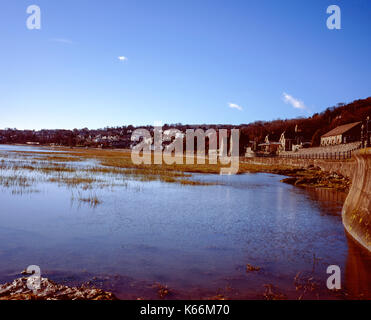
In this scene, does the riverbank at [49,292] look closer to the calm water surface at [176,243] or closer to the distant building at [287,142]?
the calm water surface at [176,243]

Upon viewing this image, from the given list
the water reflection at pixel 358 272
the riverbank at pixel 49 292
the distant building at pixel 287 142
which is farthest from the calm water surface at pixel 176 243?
the distant building at pixel 287 142

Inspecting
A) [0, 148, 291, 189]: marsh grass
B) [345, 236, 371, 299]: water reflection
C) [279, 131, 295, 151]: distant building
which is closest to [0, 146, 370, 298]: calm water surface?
[345, 236, 371, 299]: water reflection

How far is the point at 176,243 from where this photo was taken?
11.1 m

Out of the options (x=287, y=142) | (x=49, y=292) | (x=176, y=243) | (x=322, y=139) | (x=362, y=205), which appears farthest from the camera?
(x=287, y=142)

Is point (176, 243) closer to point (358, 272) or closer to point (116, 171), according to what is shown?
point (358, 272)

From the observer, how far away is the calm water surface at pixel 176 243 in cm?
802

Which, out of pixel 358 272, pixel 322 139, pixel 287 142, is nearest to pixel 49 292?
pixel 358 272

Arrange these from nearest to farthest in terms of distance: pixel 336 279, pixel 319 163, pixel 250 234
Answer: pixel 336 279 → pixel 250 234 → pixel 319 163

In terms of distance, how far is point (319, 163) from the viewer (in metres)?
45.8

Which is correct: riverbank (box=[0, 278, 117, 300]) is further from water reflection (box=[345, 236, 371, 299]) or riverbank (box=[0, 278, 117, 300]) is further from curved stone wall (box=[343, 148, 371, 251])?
curved stone wall (box=[343, 148, 371, 251])

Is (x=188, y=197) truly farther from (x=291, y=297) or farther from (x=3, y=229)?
(x=291, y=297)

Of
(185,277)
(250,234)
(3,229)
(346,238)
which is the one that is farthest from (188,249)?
(3,229)

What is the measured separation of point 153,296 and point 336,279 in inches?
192

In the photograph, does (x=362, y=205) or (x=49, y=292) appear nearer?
(x=49, y=292)
